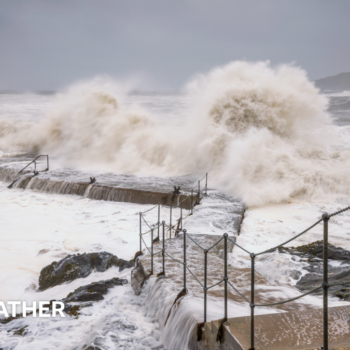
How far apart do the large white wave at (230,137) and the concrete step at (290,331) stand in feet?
21.6

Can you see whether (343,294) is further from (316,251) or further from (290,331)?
(316,251)

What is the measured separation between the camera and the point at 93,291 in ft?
15.4

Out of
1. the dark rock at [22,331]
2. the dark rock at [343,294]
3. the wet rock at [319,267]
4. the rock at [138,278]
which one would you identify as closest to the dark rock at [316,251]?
the wet rock at [319,267]

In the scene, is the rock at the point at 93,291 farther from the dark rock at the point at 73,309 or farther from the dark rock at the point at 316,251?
the dark rock at the point at 316,251

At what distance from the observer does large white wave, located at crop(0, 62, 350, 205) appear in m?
10.3

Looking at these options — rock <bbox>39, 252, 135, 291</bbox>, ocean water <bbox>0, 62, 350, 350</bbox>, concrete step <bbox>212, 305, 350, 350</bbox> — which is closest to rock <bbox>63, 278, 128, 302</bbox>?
ocean water <bbox>0, 62, 350, 350</bbox>

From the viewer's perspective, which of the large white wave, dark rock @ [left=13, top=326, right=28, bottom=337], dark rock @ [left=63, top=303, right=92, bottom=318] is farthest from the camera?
the large white wave

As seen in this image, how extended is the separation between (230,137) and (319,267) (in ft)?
27.2

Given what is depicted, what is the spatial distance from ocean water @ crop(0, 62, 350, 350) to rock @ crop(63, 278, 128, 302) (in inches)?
5.4

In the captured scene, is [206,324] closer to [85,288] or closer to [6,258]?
[85,288]

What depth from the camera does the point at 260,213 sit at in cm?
837

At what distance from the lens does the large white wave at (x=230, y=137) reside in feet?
33.9

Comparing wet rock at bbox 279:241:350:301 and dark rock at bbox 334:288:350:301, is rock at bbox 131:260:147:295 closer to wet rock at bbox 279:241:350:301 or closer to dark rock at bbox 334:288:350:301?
wet rock at bbox 279:241:350:301

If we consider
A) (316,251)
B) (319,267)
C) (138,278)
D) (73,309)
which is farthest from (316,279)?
(73,309)
